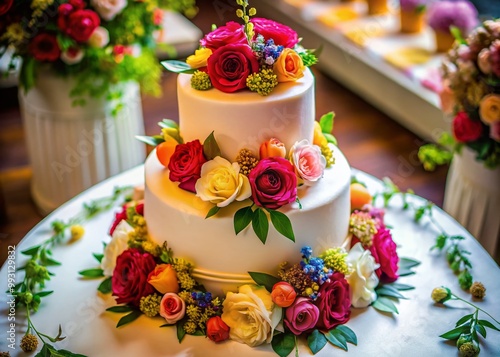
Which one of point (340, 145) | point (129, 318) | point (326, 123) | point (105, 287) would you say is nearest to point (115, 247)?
point (105, 287)

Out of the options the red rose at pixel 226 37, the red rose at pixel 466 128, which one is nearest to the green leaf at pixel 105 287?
the red rose at pixel 226 37

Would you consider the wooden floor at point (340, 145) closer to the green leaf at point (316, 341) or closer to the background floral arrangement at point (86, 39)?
the background floral arrangement at point (86, 39)

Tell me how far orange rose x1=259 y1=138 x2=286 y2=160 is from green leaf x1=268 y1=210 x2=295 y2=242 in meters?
0.18

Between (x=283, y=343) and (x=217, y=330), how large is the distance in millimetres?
200

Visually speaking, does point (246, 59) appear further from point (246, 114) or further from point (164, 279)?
point (164, 279)

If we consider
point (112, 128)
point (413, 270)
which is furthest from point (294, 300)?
point (112, 128)

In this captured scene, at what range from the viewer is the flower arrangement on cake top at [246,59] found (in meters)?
2.08

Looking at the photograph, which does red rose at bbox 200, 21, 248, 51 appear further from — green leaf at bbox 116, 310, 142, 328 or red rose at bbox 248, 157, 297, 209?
green leaf at bbox 116, 310, 142, 328

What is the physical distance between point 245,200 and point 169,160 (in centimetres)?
30

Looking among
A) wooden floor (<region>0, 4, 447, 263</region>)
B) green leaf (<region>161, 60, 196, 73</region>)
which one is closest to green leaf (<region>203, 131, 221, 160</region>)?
green leaf (<region>161, 60, 196, 73</region>)

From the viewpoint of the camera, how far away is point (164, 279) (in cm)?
217

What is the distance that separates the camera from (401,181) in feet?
13.6

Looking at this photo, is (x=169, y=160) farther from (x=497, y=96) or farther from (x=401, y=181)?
(x=401, y=181)

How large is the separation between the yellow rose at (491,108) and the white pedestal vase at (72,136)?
170 centimetres
